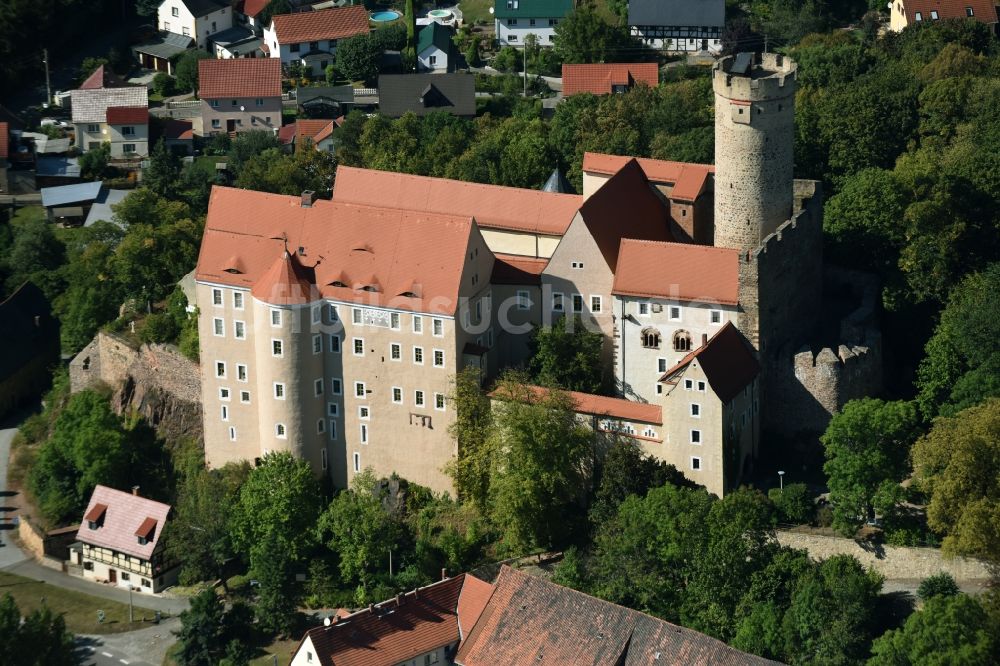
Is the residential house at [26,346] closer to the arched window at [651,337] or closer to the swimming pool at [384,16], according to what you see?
the swimming pool at [384,16]

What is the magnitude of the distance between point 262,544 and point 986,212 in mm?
42583

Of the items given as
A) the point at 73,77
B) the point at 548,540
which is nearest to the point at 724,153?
the point at 548,540

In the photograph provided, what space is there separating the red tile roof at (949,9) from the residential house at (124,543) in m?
65.8

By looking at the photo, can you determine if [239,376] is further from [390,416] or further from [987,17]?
[987,17]

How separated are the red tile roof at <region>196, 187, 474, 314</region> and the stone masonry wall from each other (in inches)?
838

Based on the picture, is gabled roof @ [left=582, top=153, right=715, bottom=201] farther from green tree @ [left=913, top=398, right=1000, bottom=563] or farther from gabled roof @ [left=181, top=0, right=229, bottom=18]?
gabled roof @ [left=181, top=0, right=229, bottom=18]

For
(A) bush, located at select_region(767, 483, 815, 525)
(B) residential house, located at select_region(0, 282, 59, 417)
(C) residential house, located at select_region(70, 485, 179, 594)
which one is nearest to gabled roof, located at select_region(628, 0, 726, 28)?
(B) residential house, located at select_region(0, 282, 59, 417)

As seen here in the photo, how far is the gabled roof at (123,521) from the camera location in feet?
367

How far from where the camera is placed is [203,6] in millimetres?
169000

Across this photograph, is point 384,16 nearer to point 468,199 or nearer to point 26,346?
point 26,346

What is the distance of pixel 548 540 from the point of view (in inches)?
4102

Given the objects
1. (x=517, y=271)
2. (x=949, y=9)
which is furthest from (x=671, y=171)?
(x=949, y=9)

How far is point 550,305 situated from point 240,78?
55854 millimetres

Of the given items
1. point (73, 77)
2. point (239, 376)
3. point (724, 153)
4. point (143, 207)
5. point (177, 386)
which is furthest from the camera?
point (73, 77)
